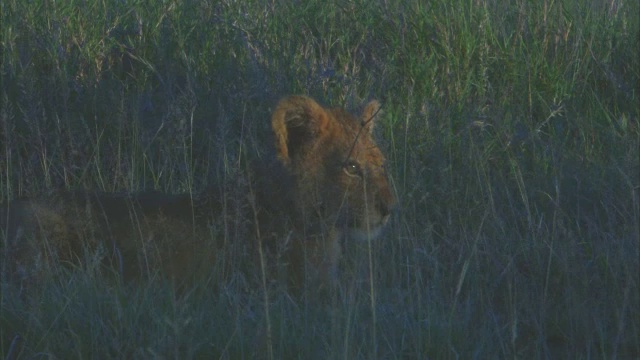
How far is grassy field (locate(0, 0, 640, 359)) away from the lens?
12.4ft

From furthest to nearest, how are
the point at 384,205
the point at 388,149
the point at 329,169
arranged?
1. the point at 388,149
2. the point at 329,169
3. the point at 384,205

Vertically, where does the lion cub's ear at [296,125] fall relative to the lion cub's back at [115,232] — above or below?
above

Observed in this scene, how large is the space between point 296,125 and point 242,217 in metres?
0.55

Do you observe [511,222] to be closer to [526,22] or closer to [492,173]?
[492,173]

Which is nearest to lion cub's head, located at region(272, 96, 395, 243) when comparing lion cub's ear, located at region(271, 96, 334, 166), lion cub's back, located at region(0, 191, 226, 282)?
lion cub's ear, located at region(271, 96, 334, 166)

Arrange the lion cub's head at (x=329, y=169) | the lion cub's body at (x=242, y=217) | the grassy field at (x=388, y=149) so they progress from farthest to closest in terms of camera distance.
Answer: the lion cub's head at (x=329, y=169) < the lion cub's body at (x=242, y=217) < the grassy field at (x=388, y=149)

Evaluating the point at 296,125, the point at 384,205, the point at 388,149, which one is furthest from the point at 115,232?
the point at 388,149

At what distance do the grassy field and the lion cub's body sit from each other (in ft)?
0.76

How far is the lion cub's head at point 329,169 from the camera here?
15.4ft

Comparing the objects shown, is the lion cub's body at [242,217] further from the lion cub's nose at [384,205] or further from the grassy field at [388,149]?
the grassy field at [388,149]

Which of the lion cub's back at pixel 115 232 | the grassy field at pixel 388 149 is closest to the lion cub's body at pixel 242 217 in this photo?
the lion cub's back at pixel 115 232

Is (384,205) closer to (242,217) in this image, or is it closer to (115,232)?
(242,217)

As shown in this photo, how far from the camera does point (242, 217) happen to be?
14.8ft

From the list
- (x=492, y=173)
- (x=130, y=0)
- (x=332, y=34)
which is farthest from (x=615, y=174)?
(x=130, y=0)
